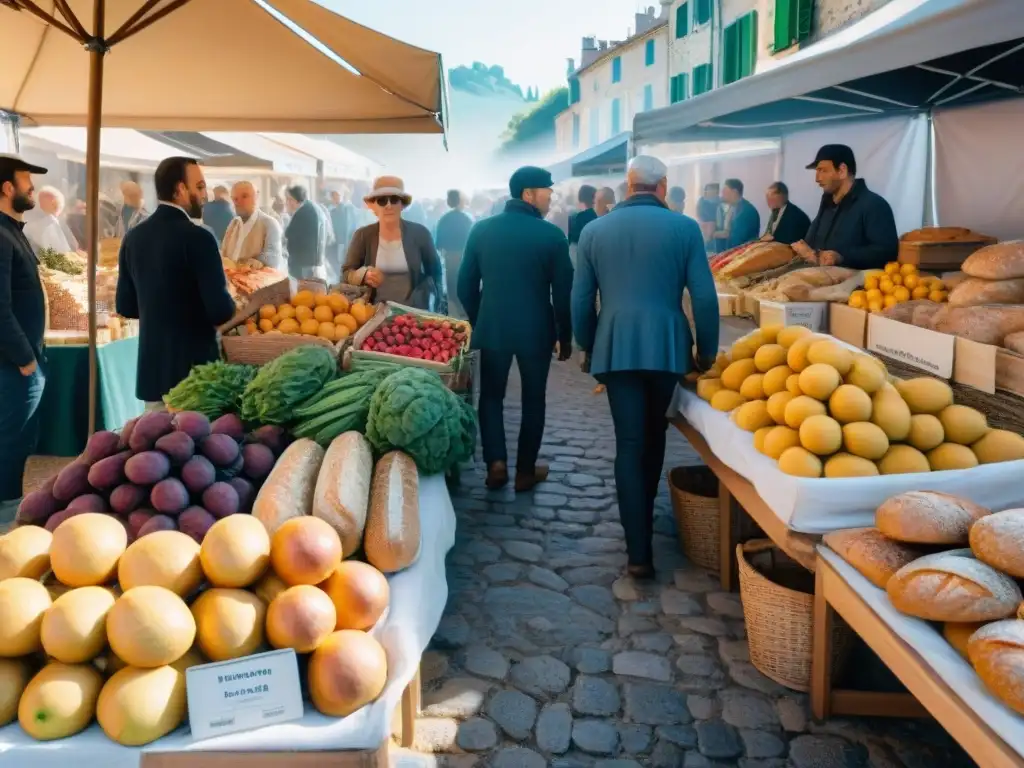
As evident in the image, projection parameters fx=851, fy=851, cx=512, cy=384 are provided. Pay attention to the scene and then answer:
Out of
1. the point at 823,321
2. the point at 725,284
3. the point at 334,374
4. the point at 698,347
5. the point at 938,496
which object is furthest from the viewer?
the point at 725,284

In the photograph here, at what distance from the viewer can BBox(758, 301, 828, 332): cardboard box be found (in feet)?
14.1

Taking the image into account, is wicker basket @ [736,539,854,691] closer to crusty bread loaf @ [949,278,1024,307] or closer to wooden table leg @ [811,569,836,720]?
wooden table leg @ [811,569,836,720]

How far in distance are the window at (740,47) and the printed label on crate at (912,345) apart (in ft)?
42.2

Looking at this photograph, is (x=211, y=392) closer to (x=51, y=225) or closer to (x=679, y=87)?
(x=51, y=225)

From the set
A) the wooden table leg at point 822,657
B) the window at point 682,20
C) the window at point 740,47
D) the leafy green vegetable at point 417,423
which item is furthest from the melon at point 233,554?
the window at point 682,20

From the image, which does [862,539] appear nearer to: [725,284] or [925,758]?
[925,758]

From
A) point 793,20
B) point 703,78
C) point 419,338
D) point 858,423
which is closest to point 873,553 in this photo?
point 858,423

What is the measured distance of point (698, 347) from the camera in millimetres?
3912

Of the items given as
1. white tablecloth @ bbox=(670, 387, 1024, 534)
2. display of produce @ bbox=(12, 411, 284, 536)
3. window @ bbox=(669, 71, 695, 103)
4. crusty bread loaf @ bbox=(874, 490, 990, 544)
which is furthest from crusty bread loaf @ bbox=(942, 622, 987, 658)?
window @ bbox=(669, 71, 695, 103)

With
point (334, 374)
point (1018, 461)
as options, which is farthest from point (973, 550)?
point (334, 374)

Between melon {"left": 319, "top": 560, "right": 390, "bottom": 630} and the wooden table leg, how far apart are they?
1411mm

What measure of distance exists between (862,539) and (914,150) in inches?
225

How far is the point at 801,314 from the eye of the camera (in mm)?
4348

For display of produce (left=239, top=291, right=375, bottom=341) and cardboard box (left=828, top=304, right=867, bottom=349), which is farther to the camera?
display of produce (left=239, top=291, right=375, bottom=341)
